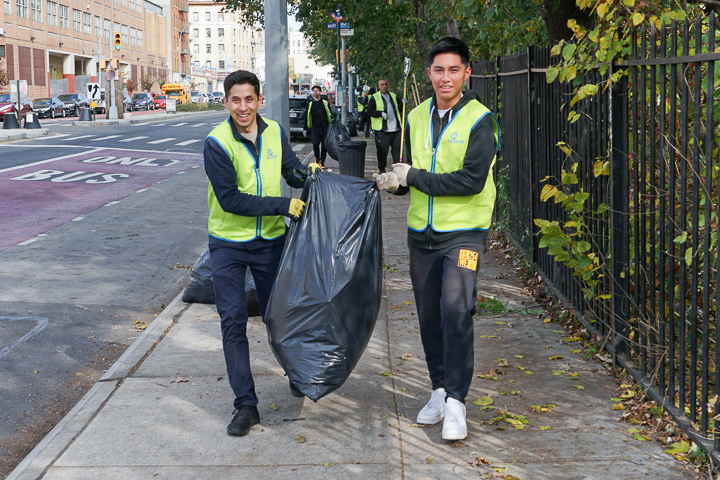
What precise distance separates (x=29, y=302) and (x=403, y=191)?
4.17 m

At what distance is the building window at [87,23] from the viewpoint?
7431 cm

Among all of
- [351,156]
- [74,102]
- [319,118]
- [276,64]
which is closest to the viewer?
[276,64]

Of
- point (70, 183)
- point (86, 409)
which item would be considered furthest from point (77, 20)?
point (86, 409)

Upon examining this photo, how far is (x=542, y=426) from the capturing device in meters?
3.90

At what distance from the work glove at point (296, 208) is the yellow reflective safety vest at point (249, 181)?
0.72 ft

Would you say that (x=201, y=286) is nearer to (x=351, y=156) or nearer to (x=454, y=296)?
(x=454, y=296)

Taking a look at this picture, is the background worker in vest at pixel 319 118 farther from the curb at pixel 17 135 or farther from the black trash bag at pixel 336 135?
the curb at pixel 17 135

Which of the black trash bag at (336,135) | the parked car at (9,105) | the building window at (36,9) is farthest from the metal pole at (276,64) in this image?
the building window at (36,9)

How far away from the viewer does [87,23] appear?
7506 centimetres

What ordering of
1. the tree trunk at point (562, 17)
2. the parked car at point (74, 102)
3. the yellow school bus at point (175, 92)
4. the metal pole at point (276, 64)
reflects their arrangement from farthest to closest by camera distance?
the yellow school bus at point (175, 92), the parked car at point (74, 102), the metal pole at point (276, 64), the tree trunk at point (562, 17)

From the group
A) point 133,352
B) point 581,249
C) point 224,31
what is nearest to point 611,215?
point 581,249

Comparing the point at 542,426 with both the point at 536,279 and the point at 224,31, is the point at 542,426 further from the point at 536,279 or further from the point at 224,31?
the point at 224,31

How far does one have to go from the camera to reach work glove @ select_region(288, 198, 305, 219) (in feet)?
12.6

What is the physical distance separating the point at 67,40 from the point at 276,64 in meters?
69.8
